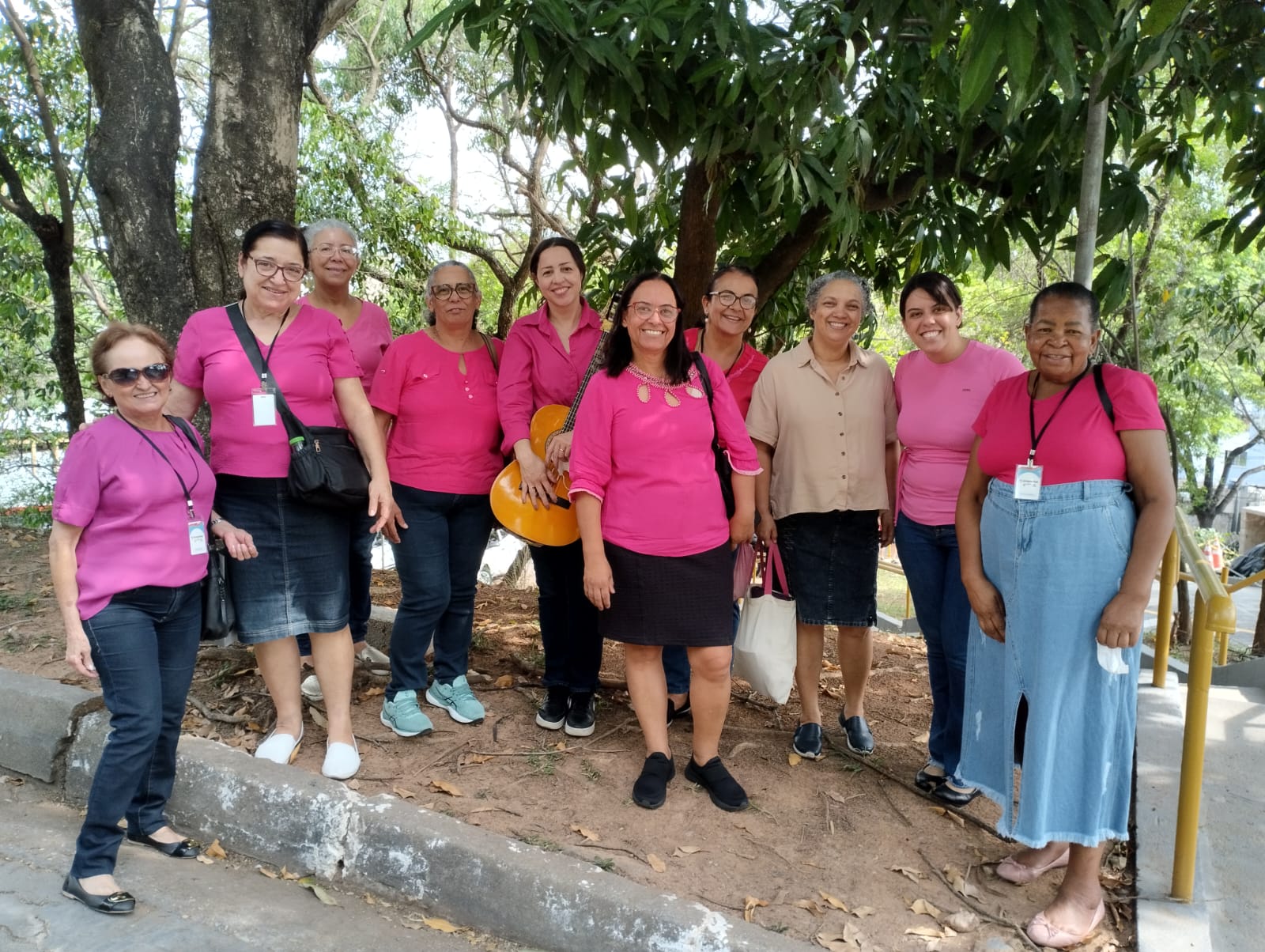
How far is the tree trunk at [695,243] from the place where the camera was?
4.52 meters

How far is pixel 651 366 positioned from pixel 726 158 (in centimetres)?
126

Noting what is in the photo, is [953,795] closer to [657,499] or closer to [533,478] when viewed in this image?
[657,499]

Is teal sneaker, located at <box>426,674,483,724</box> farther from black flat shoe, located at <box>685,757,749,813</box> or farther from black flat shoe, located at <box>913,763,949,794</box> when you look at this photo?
black flat shoe, located at <box>913,763,949,794</box>

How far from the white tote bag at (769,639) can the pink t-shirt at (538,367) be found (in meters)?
1.05

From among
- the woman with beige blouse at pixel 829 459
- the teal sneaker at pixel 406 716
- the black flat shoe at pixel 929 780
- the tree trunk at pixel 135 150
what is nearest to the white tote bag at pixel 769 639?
the woman with beige blouse at pixel 829 459

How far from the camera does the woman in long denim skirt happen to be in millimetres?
2576

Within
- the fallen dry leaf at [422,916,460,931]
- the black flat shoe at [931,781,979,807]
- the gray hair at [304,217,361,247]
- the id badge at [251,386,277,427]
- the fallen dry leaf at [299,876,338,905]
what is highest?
the gray hair at [304,217,361,247]

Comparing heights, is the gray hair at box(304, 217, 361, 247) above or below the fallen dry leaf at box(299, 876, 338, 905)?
above

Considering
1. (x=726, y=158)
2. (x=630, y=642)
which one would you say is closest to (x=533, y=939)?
(x=630, y=642)

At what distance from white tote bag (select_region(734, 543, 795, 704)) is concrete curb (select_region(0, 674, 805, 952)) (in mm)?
1103

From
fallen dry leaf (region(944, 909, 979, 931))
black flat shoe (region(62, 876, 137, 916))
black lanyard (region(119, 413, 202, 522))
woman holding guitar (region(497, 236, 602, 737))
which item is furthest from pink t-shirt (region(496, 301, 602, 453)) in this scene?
fallen dry leaf (region(944, 909, 979, 931))

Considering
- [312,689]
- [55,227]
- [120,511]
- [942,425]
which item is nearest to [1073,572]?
[942,425]

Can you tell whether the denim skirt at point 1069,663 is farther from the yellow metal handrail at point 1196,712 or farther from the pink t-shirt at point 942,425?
the pink t-shirt at point 942,425

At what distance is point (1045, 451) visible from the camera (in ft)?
8.80
